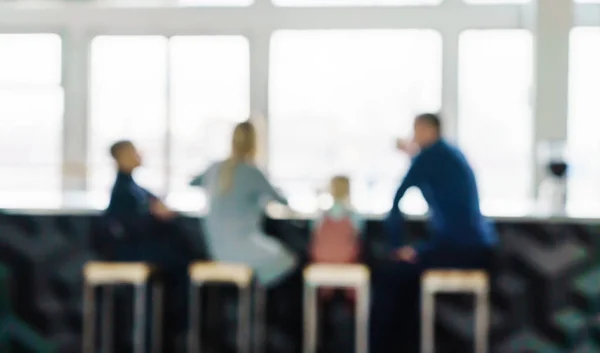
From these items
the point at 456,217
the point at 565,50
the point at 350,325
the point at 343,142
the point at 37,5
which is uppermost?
the point at 37,5

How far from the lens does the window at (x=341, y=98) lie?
492 centimetres

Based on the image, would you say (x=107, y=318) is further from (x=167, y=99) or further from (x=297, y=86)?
(x=297, y=86)

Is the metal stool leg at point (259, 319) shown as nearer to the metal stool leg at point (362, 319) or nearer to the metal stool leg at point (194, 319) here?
the metal stool leg at point (194, 319)

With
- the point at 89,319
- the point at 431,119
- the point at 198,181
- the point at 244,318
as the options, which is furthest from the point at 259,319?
the point at 431,119

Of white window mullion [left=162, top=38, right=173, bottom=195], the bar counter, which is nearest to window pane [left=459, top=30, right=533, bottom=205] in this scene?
the bar counter

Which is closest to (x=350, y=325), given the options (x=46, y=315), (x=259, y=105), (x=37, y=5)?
(x=46, y=315)

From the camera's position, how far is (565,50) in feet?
15.1

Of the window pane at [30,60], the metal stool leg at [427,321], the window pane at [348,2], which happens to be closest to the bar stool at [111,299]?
the metal stool leg at [427,321]

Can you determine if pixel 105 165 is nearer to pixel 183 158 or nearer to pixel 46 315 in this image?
pixel 183 158

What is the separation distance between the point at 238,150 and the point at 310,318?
802 millimetres

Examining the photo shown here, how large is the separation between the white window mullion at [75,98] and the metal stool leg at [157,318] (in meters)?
1.54

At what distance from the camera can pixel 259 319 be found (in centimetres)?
361

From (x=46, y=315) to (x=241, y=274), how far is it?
3.65 feet

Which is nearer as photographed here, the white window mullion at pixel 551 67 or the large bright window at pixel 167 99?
the white window mullion at pixel 551 67
